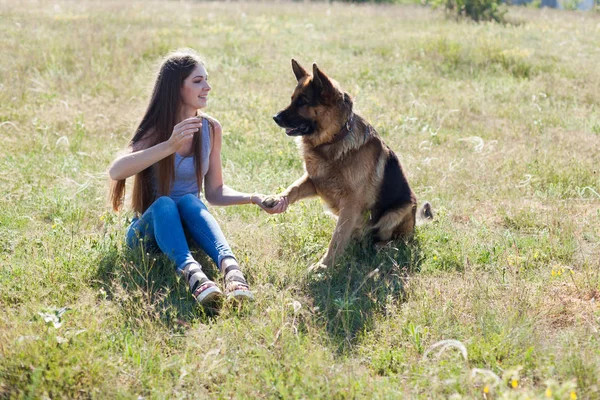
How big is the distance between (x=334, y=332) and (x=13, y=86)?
6.93 m

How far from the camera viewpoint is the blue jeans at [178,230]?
3504 millimetres

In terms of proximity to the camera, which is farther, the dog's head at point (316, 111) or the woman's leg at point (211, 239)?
the dog's head at point (316, 111)

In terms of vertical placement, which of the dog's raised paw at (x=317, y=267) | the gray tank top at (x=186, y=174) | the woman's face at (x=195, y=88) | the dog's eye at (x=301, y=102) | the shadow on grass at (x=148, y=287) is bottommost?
the dog's raised paw at (x=317, y=267)

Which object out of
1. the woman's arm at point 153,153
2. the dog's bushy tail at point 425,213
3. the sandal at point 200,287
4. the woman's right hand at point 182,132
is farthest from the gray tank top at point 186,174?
the dog's bushy tail at point 425,213

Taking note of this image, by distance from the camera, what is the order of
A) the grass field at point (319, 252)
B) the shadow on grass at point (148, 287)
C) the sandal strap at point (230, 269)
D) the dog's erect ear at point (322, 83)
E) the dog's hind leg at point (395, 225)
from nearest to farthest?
the grass field at point (319, 252) → the shadow on grass at point (148, 287) → the sandal strap at point (230, 269) → the dog's erect ear at point (322, 83) → the dog's hind leg at point (395, 225)

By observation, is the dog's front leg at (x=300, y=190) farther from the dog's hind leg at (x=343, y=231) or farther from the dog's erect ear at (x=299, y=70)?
the dog's erect ear at (x=299, y=70)

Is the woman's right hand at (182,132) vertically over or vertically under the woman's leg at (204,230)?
over

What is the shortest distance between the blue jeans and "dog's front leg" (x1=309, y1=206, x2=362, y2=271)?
2.47 ft

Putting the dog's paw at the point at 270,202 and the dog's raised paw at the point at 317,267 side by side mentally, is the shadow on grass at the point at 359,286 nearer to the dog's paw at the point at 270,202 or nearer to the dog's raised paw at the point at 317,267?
the dog's raised paw at the point at 317,267

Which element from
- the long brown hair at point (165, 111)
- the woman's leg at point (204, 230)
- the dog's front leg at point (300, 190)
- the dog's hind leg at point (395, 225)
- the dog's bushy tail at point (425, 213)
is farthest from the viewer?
the dog's bushy tail at point (425, 213)

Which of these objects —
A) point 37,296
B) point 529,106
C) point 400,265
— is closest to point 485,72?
point 529,106

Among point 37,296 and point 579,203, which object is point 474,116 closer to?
point 579,203

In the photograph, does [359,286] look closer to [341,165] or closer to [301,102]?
[341,165]

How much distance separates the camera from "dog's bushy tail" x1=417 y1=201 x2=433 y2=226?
14.8 feet
